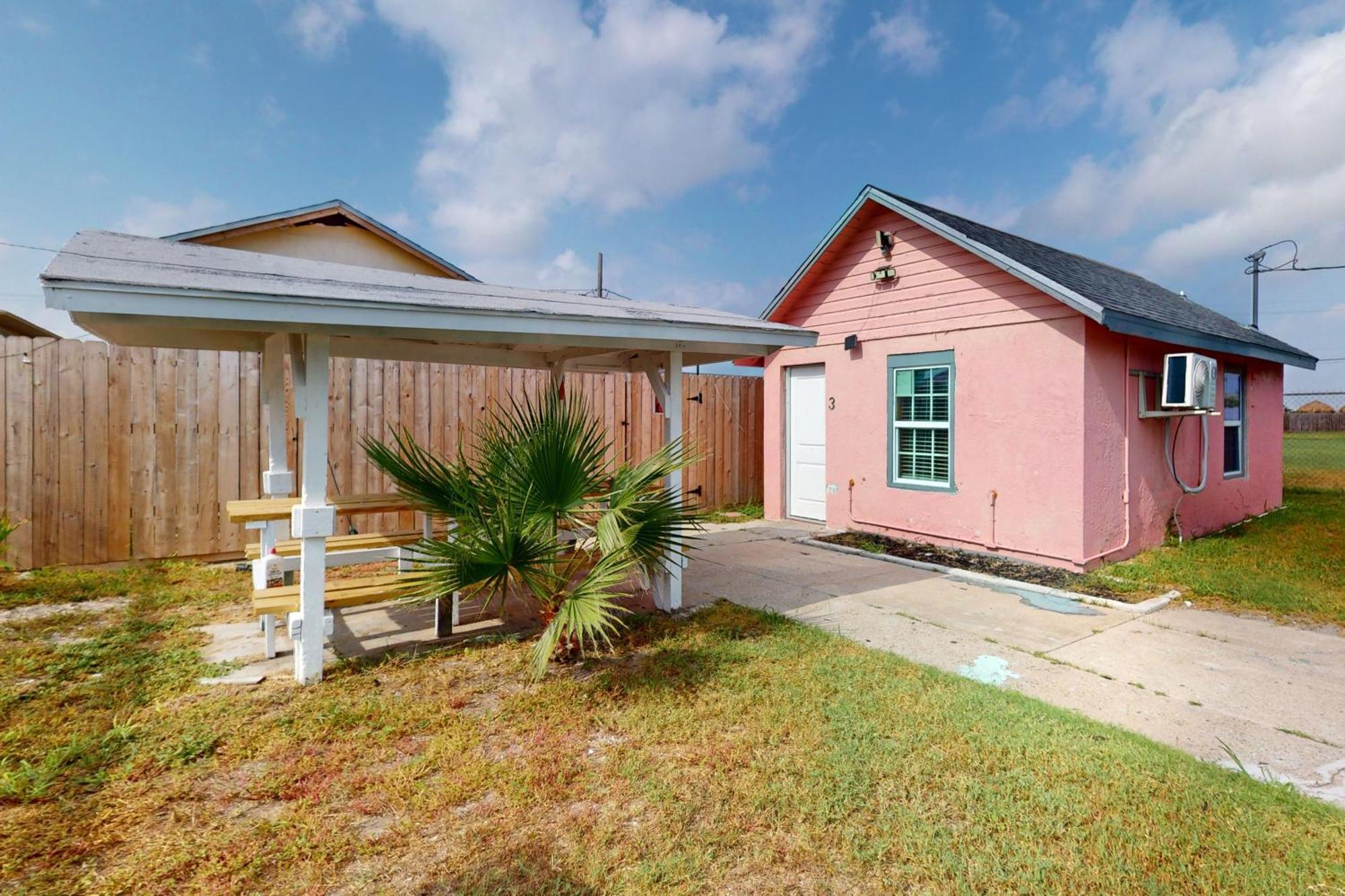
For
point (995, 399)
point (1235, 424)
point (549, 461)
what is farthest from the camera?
point (1235, 424)

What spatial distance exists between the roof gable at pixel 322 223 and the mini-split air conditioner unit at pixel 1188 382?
10.1 meters

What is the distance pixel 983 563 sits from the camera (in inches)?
244

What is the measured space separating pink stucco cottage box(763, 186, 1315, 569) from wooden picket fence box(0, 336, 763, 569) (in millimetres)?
4452

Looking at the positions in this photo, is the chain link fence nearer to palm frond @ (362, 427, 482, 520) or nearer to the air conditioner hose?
the air conditioner hose

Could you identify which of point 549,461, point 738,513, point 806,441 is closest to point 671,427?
point 549,461

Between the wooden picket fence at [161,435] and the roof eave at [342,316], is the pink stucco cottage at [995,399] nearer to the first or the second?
the roof eave at [342,316]

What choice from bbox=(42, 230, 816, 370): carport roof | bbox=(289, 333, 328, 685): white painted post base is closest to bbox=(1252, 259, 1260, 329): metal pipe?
bbox=(42, 230, 816, 370): carport roof

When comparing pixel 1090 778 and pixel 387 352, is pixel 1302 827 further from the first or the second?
pixel 387 352

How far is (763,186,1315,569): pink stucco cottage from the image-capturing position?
19.5 ft

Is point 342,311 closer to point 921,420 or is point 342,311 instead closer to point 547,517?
point 547,517

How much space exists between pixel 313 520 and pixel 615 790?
7.51 feet

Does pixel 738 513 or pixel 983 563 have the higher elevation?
pixel 738 513

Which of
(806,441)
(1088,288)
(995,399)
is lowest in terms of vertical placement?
(806,441)

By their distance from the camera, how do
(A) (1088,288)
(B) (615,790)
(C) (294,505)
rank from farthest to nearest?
(A) (1088,288) < (C) (294,505) < (B) (615,790)
